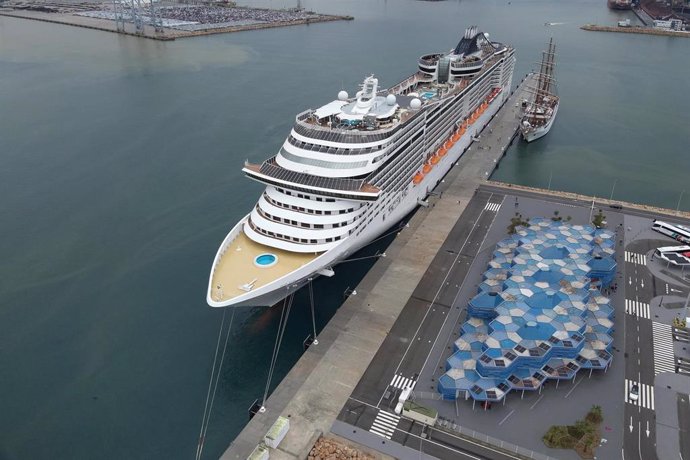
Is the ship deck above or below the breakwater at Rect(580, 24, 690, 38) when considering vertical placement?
below

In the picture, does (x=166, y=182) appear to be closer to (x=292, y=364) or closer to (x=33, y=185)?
(x=33, y=185)

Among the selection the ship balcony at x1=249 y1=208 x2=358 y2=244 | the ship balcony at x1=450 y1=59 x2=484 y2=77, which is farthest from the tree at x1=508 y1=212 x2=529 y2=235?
the ship balcony at x1=450 y1=59 x2=484 y2=77

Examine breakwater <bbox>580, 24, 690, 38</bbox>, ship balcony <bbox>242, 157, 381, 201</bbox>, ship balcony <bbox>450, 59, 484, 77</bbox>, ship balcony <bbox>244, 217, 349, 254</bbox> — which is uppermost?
breakwater <bbox>580, 24, 690, 38</bbox>

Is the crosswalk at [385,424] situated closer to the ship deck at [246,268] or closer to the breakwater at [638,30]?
the ship deck at [246,268]

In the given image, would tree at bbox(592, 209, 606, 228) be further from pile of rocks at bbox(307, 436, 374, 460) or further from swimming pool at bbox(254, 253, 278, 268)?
pile of rocks at bbox(307, 436, 374, 460)

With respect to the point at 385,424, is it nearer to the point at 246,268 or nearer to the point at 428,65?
the point at 246,268

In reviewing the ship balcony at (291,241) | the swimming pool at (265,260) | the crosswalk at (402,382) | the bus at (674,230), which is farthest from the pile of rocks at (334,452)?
the bus at (674,230)

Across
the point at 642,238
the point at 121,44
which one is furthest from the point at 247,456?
the point at 121,44

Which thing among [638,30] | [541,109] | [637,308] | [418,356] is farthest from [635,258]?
[638,30]
